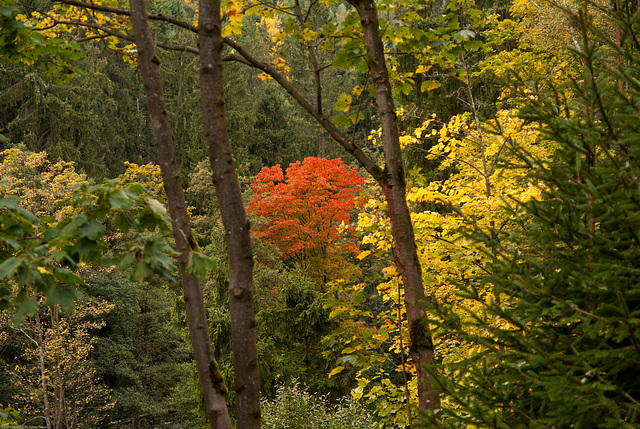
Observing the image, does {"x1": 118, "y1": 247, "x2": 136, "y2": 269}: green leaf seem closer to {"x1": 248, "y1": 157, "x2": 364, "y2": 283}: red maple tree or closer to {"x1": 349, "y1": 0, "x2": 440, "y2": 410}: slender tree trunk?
{"x1": 349, "y1": 0, "x2": 440, "y2": 410}: slender tree trunk

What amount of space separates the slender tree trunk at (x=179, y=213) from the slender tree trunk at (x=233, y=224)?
27 centimetres

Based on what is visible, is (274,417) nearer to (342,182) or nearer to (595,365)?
(595,365)

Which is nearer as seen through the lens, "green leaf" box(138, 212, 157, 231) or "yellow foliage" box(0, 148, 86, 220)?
"green leaf" box(138, 212, 157, 231)

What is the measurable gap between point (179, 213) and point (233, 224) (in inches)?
15.7

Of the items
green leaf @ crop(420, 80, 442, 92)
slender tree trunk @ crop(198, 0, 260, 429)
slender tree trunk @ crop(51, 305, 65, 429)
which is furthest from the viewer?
slender tree trunk @ crop(51, 305, 65, 429)

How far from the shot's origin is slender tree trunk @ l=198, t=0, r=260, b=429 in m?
2.32

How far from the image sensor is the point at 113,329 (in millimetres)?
14039

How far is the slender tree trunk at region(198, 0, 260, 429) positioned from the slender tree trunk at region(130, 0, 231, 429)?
10.7 inches

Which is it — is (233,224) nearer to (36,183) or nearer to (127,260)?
(127,260)

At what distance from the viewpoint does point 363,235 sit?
396 centimetres

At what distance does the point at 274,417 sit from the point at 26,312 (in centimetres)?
693

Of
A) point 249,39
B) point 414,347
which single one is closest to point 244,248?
point 414,347

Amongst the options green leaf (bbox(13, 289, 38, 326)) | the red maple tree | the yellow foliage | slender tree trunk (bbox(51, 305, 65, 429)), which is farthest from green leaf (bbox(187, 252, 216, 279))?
the red maple tree

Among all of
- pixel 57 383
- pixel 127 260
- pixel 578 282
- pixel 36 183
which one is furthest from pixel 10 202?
pixel 36 183
